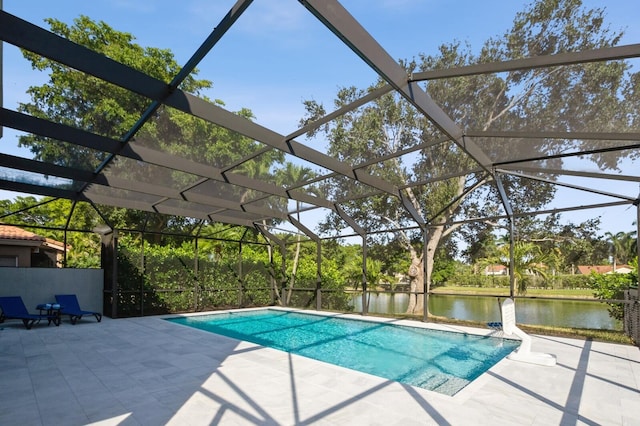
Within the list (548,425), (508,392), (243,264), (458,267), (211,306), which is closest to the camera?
(548,425)

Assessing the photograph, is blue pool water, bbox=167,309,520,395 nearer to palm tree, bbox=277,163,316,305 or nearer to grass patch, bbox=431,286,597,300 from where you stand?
palm tree, bbox=277,163,316,305

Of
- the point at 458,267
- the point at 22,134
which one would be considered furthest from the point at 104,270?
the point at 458,267

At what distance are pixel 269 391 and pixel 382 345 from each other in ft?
13.3

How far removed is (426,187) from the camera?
13.4 metres

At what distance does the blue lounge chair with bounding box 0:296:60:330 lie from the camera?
817cm

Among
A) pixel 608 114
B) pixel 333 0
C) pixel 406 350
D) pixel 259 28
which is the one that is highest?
pixel 259 28

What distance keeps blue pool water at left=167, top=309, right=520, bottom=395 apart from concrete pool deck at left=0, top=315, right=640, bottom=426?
2.49ft

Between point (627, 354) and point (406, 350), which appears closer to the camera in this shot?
point (627, 354)

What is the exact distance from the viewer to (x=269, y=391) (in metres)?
4.00

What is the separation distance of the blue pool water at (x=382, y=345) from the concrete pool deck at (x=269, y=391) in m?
0.76

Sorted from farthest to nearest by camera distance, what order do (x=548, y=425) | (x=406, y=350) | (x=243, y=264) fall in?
(x=243, y=264)
(x=406, y=350)
(x=548, y=425)

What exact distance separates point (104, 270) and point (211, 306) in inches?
139

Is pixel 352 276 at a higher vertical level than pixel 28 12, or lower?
lower

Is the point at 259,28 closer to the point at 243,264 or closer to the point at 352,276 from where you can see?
the point at 243,264
